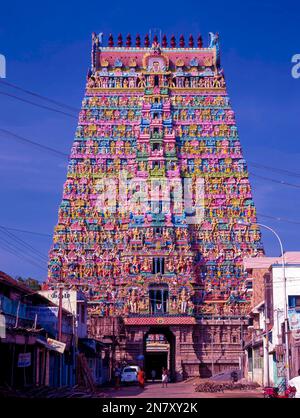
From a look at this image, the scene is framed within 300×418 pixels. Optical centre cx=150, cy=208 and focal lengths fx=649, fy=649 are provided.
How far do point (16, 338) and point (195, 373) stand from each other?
161ft

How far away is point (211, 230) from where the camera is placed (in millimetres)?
95750

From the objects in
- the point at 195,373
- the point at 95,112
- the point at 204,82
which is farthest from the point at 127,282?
the point at 204,82

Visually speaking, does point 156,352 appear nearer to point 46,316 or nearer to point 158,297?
point 158,297

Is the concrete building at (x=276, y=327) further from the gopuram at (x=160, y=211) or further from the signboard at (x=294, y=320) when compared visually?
the gopuram at (x=160, y=211)

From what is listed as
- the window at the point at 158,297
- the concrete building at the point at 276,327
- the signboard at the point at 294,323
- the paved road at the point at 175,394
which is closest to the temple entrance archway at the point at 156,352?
the window at the point at 158,297

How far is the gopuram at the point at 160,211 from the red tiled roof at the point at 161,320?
13 cm

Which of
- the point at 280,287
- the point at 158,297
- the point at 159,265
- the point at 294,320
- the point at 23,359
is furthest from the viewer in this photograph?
the point at 159,265

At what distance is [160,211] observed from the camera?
94.1 m

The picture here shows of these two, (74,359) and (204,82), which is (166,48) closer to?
(204,82)

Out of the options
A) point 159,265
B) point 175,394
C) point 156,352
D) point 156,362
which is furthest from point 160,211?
point 175,394

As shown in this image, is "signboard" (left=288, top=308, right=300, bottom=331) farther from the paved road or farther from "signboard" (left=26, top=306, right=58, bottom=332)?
"signboard" (left=26, top=306, right=58, bottom=332)

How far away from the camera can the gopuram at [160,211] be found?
86.1 m

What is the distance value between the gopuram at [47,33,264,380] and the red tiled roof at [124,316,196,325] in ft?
0.43

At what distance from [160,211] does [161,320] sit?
17.1 metres
